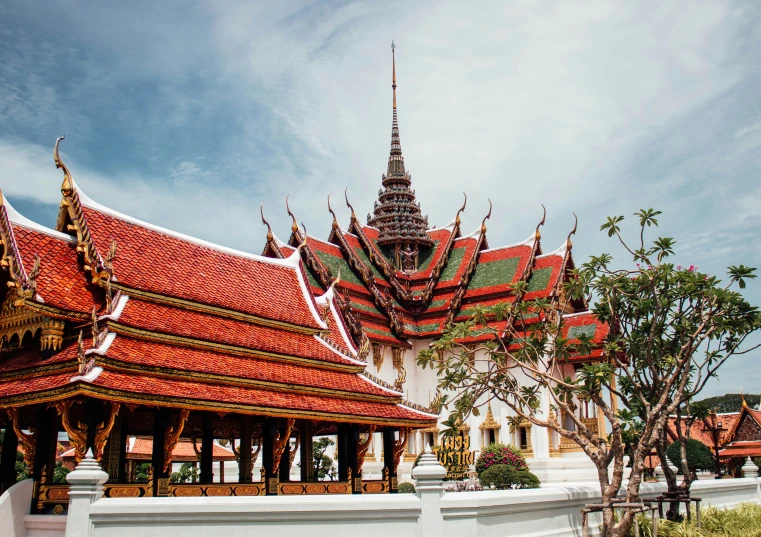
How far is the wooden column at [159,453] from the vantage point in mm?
11898

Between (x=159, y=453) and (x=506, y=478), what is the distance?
14.6 metres

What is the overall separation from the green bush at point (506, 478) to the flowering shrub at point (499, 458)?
53.5 inches

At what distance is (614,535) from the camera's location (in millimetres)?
11273

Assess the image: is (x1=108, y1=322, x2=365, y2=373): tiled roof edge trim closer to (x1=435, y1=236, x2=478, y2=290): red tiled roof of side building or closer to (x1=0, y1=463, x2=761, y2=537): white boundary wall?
(x1=0, y1=463, x2=761, y2=537): white boundary wall

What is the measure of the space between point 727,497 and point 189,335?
12.3 metres

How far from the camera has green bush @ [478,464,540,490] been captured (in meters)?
24.1

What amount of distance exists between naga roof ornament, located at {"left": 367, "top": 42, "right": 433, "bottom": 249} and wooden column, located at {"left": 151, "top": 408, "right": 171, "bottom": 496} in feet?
86.5

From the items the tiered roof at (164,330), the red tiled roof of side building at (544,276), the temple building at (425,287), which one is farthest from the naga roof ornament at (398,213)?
the tiered roof at (164,330)

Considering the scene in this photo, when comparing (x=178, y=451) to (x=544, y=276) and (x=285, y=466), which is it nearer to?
(x=285, y=466)

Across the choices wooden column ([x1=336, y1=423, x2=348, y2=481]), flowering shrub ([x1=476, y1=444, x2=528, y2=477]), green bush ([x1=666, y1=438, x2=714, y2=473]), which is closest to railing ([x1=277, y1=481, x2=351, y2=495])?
wooden column ([x1=336, y1=423, x2=348, y2=481])

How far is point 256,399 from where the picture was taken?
524 inches

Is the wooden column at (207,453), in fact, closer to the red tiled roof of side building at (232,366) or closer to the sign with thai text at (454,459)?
the red tiled roof of side building at (232,366)

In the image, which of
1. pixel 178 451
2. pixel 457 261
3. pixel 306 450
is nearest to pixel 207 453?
pixel 306 450

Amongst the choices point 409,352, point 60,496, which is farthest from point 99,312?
point 409,352
